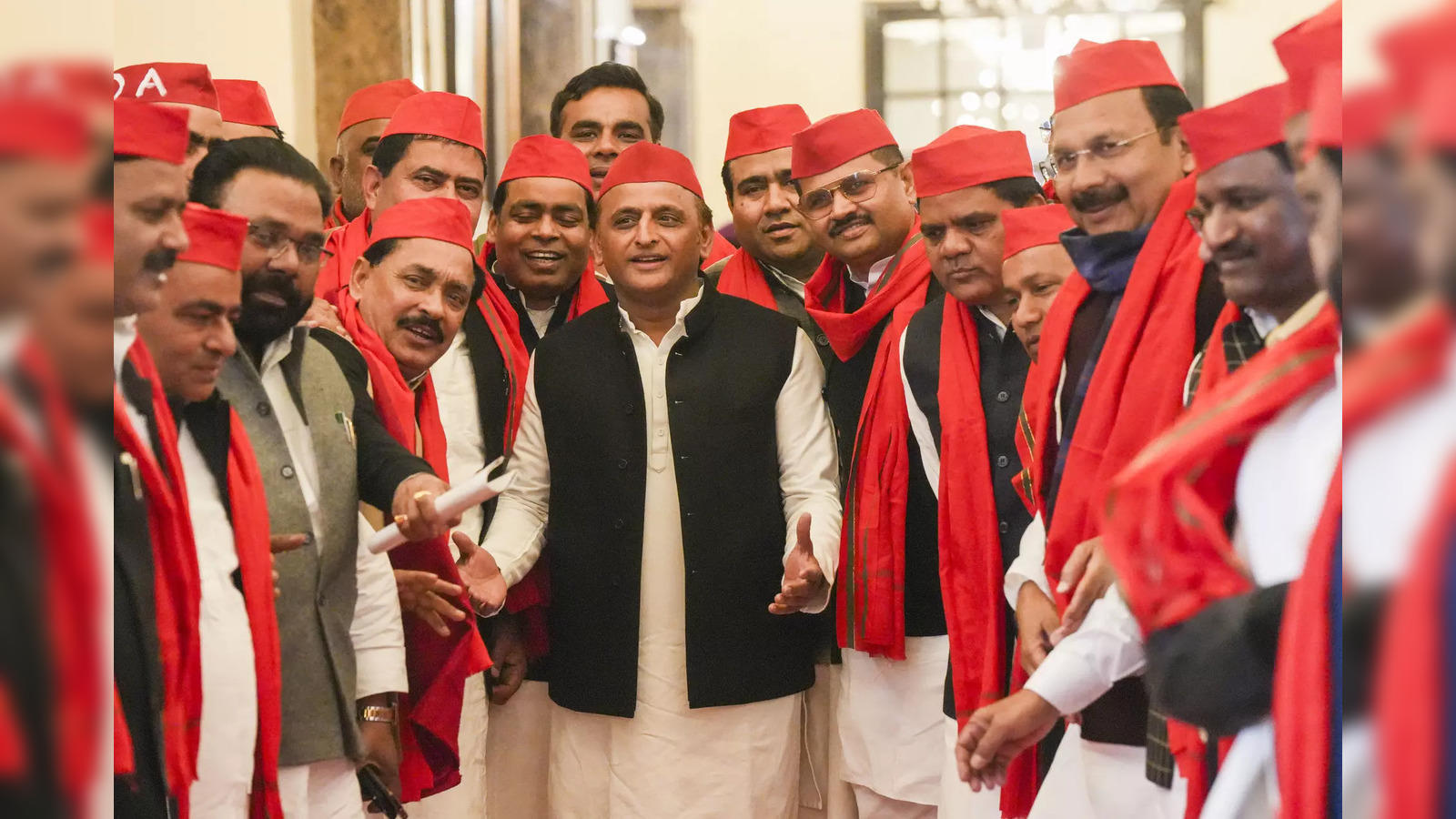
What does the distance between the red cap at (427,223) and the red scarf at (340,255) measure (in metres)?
0.07

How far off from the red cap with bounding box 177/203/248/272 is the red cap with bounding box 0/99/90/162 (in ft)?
1.36

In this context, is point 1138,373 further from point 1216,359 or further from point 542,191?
point 542,191

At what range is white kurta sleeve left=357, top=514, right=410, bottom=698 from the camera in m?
1.90

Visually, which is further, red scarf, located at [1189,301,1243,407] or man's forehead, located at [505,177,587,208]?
man's forehead, located at [505,177,587,208]

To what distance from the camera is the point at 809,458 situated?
247 centimetres

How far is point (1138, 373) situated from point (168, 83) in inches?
52.7

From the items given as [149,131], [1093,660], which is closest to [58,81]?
[149,131]

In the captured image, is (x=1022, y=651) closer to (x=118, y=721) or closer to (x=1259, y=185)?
(x=1259, y=185)

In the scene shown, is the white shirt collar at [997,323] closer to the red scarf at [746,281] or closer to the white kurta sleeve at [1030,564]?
the white kurta sleeve at [1030,564]

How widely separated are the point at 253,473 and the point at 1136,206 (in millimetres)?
1159

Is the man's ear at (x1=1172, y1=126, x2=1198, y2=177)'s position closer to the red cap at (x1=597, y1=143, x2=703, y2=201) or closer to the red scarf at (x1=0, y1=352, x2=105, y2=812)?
the red cap at (x1=597, y1=143, x2=703, y2=201)

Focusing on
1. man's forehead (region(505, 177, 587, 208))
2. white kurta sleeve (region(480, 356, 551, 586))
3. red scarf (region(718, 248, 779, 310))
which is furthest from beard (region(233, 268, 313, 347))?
red scarf (region(718, 248, 779, 310))

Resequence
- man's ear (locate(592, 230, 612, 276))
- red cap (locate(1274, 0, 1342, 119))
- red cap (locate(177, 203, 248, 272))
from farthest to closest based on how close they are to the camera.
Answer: man's ear (locate(592, 230, 612, 276)), red cap (locate(177, 203, 248, 272)), red cap (locate(1274, 0, 1342, 119))

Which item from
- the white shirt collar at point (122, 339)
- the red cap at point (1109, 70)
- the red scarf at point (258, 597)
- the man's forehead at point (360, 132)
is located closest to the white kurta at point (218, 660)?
the red scarf at point (258, 597)
